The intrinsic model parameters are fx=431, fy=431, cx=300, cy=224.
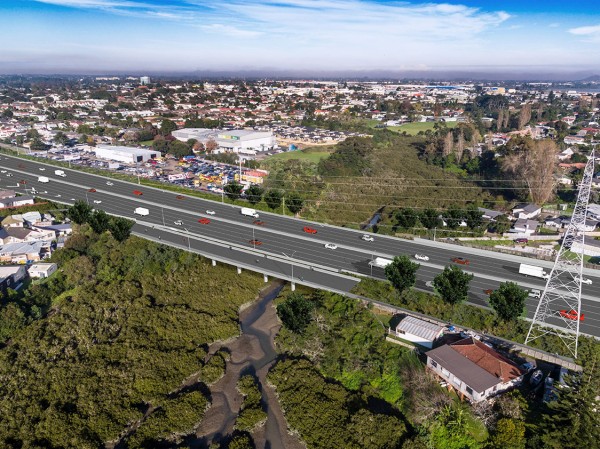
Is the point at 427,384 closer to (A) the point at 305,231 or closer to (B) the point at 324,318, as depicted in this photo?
(B) the point at 324,318

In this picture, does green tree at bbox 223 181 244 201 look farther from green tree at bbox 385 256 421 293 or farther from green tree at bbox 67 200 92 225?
green tree at bbox 385 256 421 293

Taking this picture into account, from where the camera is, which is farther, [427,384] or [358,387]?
[358,387]

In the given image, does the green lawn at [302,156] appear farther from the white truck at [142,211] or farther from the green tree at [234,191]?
the white truck at [142,211]

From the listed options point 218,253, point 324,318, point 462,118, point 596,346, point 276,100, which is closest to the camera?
point 596,346

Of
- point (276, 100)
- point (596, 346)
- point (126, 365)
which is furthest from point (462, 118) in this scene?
point (126, 365)

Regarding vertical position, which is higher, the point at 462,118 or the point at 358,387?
the point at 462,118

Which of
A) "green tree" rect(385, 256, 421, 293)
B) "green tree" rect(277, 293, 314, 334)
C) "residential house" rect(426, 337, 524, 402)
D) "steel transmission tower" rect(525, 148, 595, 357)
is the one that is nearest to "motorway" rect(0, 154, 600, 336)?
"steel transmission tower" rect(525, 148, 595, 357)

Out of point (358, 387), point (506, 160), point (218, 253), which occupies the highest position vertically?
point (506, 160)
